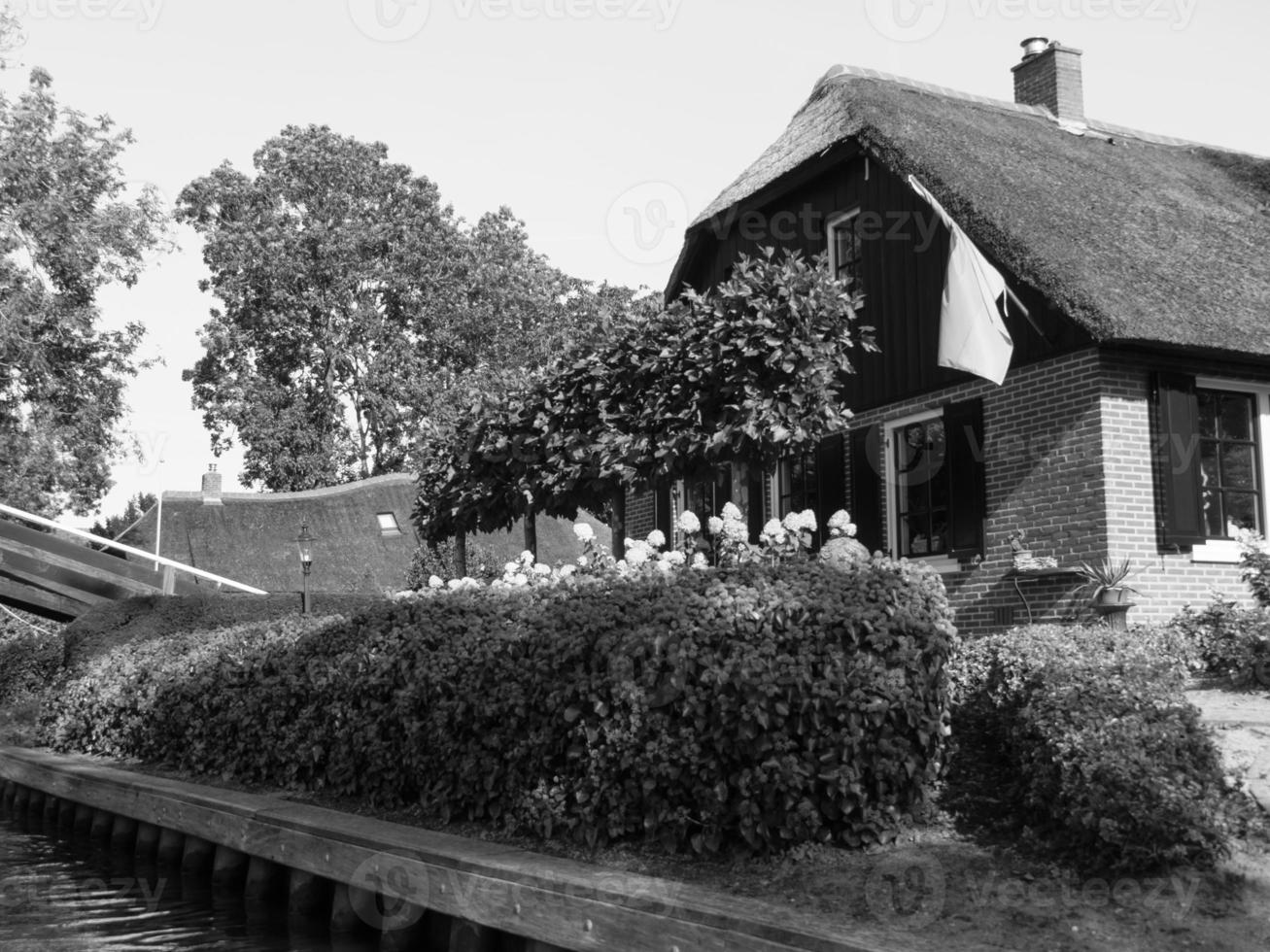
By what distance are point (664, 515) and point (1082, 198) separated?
727 cm

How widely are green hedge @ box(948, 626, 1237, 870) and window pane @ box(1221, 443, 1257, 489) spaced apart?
567cm

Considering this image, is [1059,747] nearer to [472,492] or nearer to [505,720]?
[505,720]

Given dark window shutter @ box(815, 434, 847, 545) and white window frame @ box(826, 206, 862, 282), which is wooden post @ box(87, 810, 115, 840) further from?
white window frame @ box(826, 206, 862, 282)

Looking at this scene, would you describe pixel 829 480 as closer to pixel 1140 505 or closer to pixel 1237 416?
pixel 1140 505

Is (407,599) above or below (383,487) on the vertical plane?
below

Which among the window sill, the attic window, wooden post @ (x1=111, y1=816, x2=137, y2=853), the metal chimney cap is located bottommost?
wooden post @ (x1=111, y1=816, x2=137, y2=853)

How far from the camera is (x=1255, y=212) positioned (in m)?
15.0

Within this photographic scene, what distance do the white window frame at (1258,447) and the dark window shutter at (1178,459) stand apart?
23cm

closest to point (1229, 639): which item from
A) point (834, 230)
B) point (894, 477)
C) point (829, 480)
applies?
point (894, 477)

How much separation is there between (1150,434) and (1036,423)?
1029mm

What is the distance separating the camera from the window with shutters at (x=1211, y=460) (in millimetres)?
11859

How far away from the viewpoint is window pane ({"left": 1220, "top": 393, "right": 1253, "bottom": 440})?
40.9 feet

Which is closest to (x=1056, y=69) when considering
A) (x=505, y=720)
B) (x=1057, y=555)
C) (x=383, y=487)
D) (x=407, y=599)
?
(x=1057, y=555)

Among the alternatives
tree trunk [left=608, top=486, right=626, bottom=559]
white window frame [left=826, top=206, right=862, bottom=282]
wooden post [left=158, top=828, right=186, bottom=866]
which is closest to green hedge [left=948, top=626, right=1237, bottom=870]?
wooden post [left=158, top=828, right=186, bottom=866]
